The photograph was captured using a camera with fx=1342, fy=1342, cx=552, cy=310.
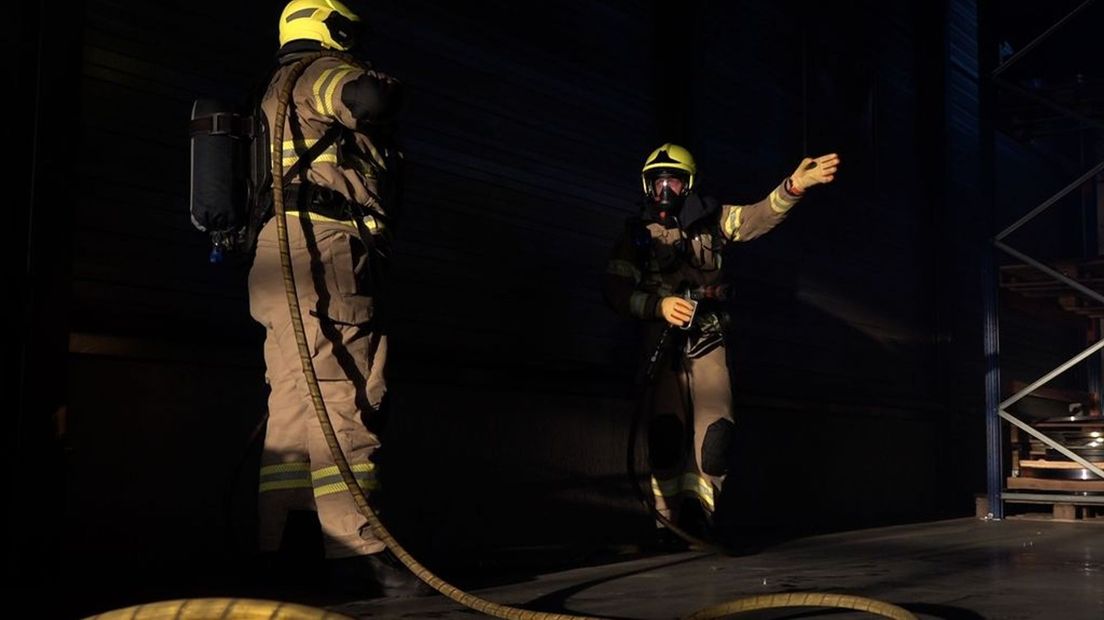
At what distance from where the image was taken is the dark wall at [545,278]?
18.6 feet

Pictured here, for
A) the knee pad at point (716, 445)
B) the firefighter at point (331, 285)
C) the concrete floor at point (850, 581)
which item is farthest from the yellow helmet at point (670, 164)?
the firefighter at point (331, 285)

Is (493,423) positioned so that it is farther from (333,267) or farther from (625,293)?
(333,267)

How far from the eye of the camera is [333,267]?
485 cm

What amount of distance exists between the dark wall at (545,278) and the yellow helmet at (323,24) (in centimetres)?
93

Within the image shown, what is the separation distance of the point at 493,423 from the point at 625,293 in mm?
1089

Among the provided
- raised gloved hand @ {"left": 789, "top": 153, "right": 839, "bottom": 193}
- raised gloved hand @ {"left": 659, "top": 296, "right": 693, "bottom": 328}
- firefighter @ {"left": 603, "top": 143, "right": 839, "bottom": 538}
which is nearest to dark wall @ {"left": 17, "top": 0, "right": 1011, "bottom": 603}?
firefighter @ {"left": 603, "top": 143, "right": 839, "bottom": 538}

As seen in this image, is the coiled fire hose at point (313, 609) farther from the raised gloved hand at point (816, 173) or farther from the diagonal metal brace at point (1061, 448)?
the diagonal metal brace at point (1061, 448)

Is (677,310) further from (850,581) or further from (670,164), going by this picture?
(850,581)

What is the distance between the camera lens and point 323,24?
16.5 ft

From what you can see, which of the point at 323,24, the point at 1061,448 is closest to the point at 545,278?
the point at 323,24

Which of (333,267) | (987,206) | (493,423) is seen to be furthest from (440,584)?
(987,206)

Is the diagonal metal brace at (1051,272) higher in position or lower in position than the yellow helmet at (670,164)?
lower

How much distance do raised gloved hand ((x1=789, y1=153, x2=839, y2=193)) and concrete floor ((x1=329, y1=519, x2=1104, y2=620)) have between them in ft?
6.08

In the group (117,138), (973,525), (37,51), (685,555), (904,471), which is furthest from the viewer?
(904,471)
